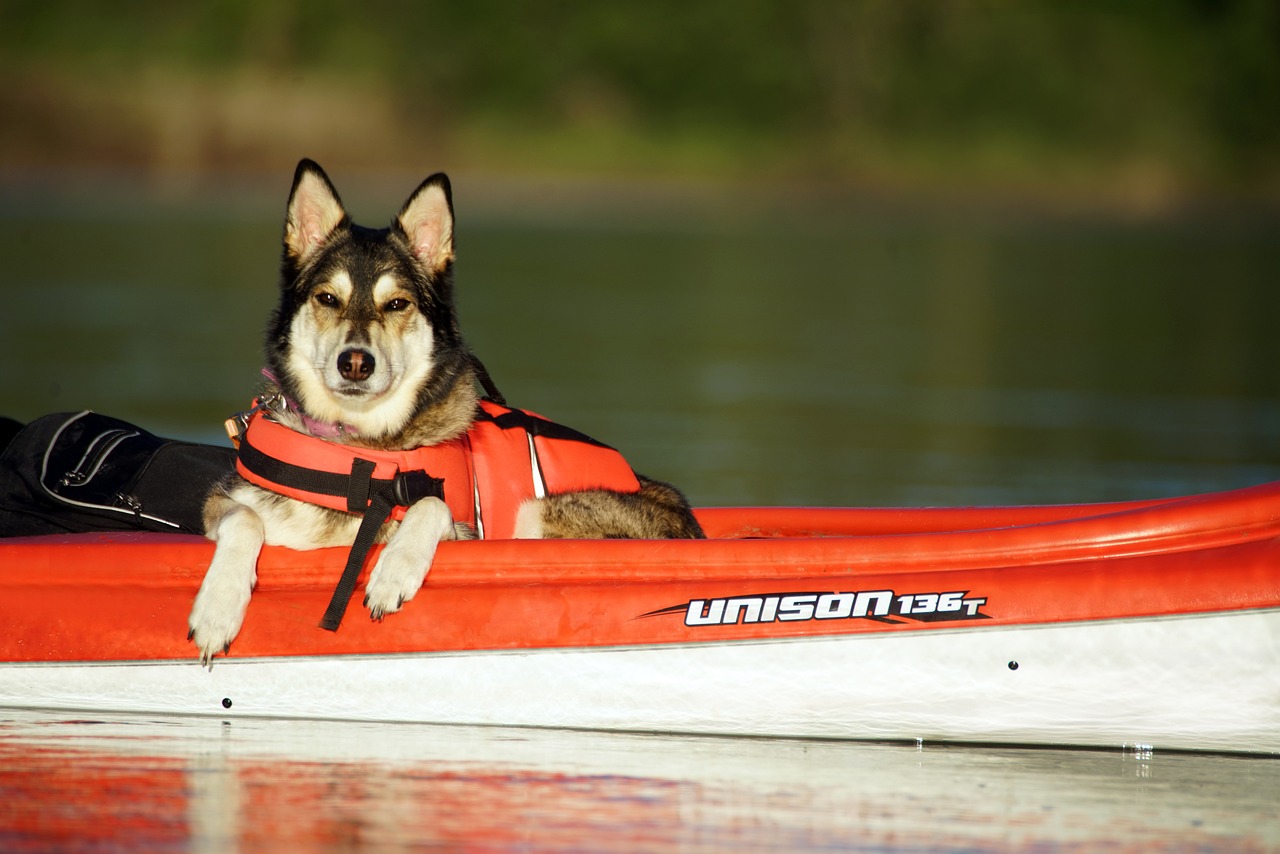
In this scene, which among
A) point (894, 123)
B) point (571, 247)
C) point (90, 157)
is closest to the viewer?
point (571, 247)

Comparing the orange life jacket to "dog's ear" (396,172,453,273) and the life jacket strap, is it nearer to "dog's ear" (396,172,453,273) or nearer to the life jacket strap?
the life jacket strap

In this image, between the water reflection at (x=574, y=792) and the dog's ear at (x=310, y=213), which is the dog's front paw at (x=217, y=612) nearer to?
the water reflection at (x=574, y=792)

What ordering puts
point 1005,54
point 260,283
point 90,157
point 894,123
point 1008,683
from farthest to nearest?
1. point 1005,54
2. point 894,123
3. point 90,157
4. point 260,283
5. point 1008,683

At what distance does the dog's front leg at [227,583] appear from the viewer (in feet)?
16.0

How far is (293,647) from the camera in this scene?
5.07 m

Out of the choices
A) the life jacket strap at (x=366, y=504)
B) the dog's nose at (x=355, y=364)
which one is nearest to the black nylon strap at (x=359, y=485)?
the life jacket strap at (x=366, y=504)

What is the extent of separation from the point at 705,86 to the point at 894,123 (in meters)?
5.99

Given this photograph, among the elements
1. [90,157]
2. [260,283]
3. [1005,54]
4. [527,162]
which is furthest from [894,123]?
[260,283]

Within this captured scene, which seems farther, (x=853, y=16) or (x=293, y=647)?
(x=853, y=16)

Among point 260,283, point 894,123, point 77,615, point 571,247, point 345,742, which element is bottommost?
point 345,742

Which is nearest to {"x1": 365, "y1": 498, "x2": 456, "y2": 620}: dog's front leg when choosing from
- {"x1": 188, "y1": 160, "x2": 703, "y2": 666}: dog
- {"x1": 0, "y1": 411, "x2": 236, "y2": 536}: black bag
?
{"x1": 188, "y1": 160, "x2": 703, "y2": 666}: dog

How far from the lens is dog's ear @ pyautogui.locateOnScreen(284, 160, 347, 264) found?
5.07 meters

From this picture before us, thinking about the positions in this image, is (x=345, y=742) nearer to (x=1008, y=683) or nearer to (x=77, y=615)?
(x=77, y=615)

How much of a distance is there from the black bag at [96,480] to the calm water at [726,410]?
0.71 metres
